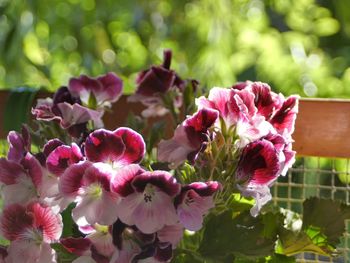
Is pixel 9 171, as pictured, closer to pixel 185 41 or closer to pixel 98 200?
pixel 98 200

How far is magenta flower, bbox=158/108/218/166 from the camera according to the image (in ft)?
1.65

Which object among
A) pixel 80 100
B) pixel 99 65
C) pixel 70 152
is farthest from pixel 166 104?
pixel 99 65

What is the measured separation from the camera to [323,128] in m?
0.72

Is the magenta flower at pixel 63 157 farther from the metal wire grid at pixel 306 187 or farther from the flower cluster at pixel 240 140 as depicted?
the metal wire grid at pixel 306 187

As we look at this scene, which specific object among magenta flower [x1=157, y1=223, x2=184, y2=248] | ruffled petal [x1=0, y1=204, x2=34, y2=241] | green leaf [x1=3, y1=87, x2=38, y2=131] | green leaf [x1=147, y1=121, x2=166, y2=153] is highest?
magenta flower [x1=157, y1=223, x2=184, y2=248]

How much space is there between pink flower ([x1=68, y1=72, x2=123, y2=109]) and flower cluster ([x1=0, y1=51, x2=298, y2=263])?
9cm

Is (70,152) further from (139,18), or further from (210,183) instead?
(139,18)

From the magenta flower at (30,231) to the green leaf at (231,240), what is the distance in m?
0.11

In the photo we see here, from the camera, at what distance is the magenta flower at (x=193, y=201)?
1.56 ft

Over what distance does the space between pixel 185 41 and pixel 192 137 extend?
Answer: 1.08 metres

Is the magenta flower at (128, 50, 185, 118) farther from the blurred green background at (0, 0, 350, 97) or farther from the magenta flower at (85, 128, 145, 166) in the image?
the blurred green background at (0, 0, 350, 97)

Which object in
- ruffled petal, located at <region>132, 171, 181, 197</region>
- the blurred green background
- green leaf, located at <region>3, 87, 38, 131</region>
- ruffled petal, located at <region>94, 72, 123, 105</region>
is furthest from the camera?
the blurred green background

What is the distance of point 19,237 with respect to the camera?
20.9 inches

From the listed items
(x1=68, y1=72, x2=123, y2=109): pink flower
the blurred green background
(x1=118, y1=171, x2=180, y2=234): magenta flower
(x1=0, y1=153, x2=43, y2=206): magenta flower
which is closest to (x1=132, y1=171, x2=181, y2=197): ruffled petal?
(x1=118, y1=171, x2=180, y2=234): magenta flower
